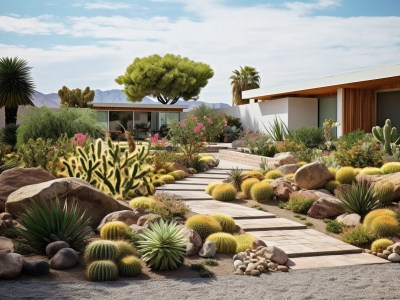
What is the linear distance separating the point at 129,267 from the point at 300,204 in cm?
496

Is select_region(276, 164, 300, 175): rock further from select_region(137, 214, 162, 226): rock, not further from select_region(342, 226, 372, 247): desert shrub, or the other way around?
select_region(137, 214, 162, 226): rock

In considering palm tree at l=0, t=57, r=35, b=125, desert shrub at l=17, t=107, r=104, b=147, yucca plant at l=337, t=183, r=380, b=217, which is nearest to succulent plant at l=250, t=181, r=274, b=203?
yucca plant at l=337, t=183, r=380, b=217

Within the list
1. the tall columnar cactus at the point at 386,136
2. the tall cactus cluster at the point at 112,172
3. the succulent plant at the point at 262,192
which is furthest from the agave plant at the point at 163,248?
the tall columnar cactus at the point at 386,136

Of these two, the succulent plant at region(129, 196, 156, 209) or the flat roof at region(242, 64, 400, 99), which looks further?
the flat roof at region(242, 64, 400, 99)

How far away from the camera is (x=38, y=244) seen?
7.57 metres

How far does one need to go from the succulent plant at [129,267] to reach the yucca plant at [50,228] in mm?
1001

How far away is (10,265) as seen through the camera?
664cm

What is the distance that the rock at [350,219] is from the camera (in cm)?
980

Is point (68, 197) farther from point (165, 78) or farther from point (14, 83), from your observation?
point (165, 78)

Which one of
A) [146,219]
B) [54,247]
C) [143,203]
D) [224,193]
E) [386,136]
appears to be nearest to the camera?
[54,247]

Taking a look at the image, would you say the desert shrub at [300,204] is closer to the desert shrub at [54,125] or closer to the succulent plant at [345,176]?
the succulent plant at [345,176]

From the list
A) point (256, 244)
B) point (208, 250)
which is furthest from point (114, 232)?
point (256, 244)

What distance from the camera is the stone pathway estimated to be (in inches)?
315

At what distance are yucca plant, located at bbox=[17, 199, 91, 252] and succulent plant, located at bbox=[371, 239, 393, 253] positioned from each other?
427 centimetres
